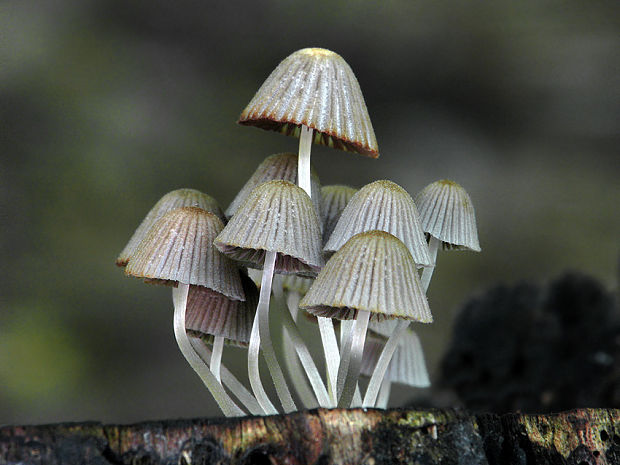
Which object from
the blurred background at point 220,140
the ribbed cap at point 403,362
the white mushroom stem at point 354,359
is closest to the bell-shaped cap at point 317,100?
the white mushroom stem at point 354,359

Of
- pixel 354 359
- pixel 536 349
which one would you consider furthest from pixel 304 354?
pixel 536 349

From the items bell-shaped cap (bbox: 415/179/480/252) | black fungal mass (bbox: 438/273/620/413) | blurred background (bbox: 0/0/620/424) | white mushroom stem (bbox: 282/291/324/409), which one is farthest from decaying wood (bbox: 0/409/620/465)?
blurred background (bbox: 0/0/620/424)

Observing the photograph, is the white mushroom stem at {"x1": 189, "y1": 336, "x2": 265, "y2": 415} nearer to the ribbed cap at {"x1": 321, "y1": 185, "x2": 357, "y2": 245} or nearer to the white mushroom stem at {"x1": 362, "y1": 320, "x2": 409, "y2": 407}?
the white mushroom stem at {"x1": 362, "y1": 320, "x2": 409, "y2": 407}

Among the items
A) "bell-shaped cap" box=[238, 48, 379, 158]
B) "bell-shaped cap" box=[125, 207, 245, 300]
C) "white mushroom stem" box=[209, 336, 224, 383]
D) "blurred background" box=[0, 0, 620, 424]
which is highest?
"blurred background" box=[0, 0, 620, 424]

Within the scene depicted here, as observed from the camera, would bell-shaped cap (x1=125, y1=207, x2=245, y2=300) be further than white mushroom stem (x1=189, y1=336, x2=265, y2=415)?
No

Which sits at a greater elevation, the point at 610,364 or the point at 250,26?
the point at 250,26

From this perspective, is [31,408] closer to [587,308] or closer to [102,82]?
[102,82]

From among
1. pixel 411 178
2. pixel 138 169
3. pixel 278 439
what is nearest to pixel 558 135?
pixel 411 178
